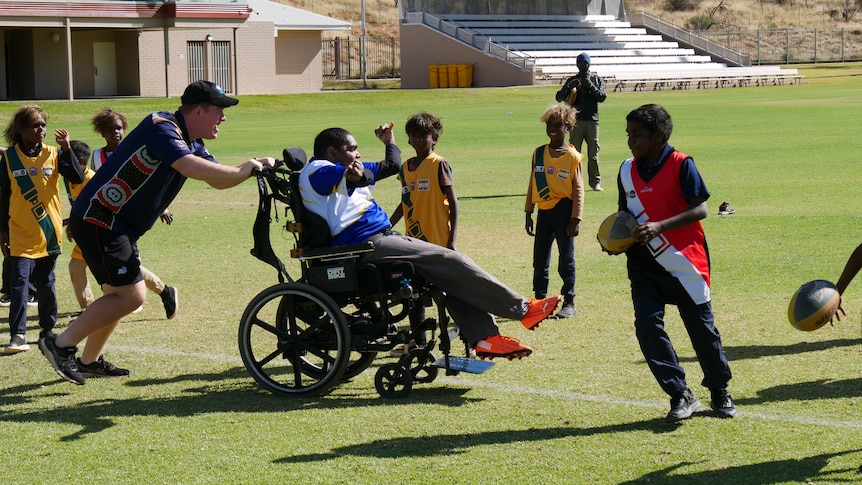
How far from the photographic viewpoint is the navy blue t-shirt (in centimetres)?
662

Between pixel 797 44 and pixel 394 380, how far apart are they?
281ft

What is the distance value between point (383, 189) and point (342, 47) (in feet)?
200

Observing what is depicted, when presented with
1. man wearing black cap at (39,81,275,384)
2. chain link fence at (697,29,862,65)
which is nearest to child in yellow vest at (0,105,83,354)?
man wearing black cap at (39,81,275,384)

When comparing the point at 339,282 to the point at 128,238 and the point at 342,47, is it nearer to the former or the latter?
the point at 128,238

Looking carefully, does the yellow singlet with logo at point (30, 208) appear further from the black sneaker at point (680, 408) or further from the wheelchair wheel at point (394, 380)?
the black sneaker at point (680, 408)

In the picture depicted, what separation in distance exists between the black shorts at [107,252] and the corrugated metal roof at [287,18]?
49755mm

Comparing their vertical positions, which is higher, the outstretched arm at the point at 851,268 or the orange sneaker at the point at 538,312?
the outstretched arm at the point at 851,268

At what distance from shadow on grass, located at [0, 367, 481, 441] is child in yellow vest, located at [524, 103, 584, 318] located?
239 centimetres

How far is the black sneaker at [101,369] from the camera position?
7285 mm

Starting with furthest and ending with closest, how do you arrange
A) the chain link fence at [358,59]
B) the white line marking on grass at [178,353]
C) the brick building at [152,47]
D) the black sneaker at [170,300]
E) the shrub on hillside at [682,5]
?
the shrub on hillside at [682,5] → the chain link fence at [358,59] → the brick building at [152,47] → the black sneaker at [170,300] → the white line marking on grass at [178,353]

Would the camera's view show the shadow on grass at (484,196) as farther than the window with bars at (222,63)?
No

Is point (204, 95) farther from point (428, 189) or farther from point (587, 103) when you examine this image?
point (587, 103)

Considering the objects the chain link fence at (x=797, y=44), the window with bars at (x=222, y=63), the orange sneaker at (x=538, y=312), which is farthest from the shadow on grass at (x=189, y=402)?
the chain link fence at (x=797, y=44)

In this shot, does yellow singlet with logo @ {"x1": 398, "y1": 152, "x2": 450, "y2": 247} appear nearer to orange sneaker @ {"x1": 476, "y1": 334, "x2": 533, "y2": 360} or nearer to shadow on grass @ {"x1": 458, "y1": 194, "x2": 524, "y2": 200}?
orange sneaker @ {"x1": 476, "y1": 334, "x2": 533, "y2": 360}
